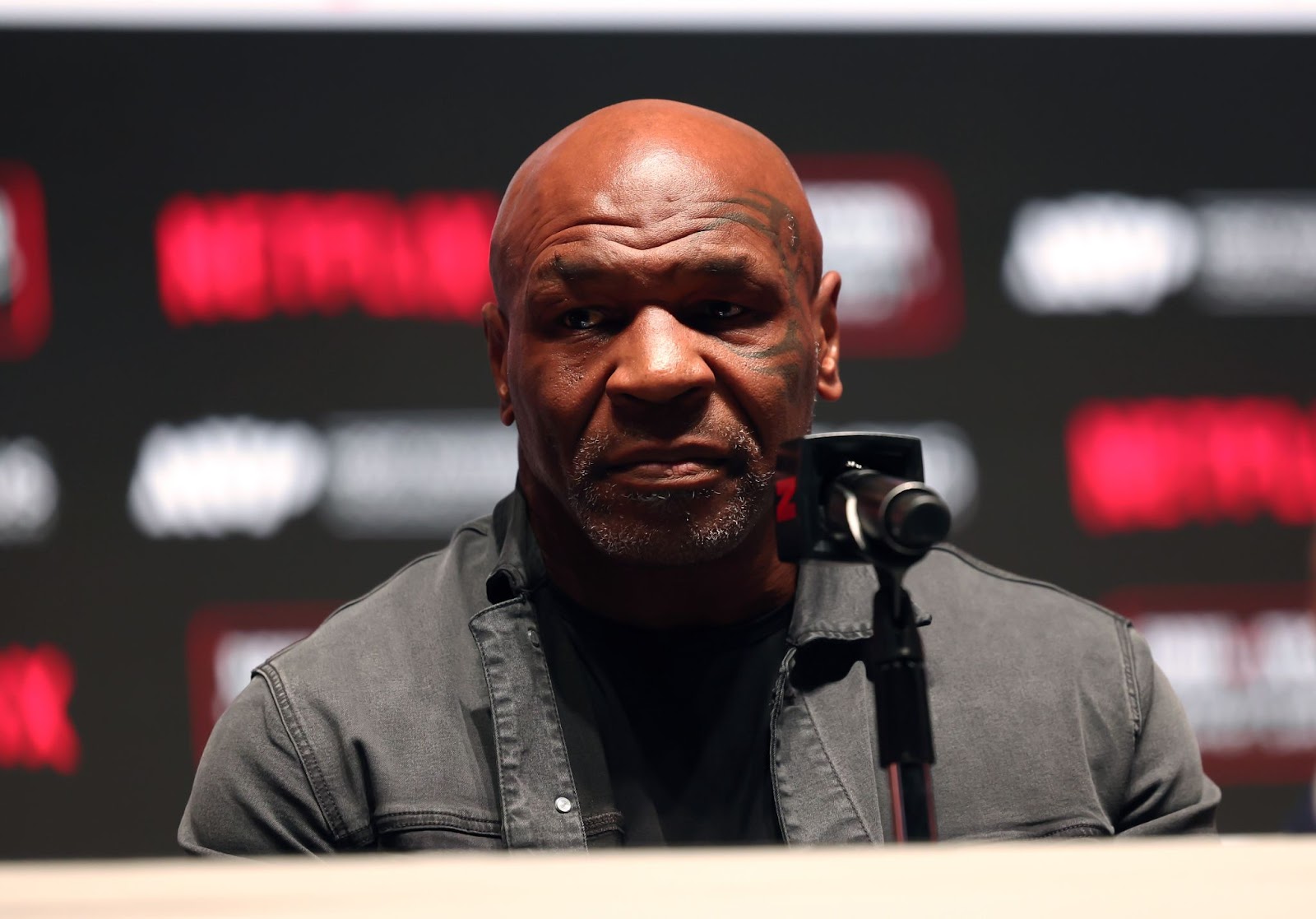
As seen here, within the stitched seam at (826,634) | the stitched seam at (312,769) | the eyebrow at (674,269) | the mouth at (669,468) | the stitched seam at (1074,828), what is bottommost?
the stitched seam at (1074,828)

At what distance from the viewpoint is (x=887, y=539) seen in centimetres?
103

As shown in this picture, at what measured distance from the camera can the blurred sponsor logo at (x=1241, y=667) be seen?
9.25 feet

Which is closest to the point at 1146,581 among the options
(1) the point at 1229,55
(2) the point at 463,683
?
(1) the point at 1229,55

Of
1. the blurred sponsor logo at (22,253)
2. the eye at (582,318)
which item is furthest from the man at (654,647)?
the blurred sponsor logo at (22,253)

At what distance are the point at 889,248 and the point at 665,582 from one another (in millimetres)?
1391

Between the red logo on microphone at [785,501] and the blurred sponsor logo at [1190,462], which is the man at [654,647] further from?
the blurred sponsor logo at [1190,462]

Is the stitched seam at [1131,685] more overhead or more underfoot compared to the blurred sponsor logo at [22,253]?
more underfoot

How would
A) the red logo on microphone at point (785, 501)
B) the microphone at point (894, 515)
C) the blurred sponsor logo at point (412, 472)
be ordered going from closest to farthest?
the microphone at point (894, 515)
the red logo on microphone at point (785, 501)
the blurred sponsor logo at point (412, 472)

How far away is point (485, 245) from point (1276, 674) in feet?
5.94

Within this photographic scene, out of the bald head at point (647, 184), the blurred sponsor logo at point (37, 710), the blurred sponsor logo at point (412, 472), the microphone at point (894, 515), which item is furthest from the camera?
the blurred sponsor logo at point (412, 472)

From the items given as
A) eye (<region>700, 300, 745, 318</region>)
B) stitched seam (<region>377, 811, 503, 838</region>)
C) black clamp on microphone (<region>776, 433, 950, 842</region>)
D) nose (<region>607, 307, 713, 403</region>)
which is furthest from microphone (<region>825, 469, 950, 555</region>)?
stitched seam (<region>377, 811, 503, 838</region>)

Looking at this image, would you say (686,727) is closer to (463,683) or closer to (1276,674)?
(463,683)

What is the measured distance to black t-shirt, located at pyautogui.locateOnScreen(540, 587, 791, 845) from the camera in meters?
1.63

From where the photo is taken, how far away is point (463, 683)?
171 centimetres
